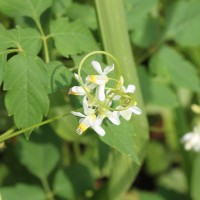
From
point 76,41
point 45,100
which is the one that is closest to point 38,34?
point 76,41

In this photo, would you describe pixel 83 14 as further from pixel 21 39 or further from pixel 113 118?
pixel 113 118

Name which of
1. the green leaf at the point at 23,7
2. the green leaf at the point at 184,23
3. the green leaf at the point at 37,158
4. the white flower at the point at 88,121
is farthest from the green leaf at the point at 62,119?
the green leaf at the point at 184,23

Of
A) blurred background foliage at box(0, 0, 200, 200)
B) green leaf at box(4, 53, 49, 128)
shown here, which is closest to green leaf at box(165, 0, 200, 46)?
blurred background foliage at box(0, 0, 200, 200)

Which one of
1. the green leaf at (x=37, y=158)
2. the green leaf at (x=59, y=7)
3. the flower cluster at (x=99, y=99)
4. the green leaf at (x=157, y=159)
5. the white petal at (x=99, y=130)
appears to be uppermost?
the green leaf at (x=59, y=7)

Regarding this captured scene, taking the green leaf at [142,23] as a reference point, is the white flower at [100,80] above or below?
below

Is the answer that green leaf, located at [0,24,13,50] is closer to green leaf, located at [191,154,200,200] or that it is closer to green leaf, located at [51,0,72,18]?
green leaf, located at [51,0,72,18]

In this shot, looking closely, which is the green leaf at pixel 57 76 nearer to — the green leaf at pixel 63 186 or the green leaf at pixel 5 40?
the green leaf at pixel 5 40

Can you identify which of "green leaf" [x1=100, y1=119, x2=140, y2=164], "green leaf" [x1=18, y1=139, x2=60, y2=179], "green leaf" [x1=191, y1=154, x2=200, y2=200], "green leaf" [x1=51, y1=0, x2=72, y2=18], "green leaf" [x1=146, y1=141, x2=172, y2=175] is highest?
"green leaf" [x1=51, y1=0, x2=72, y2=18]
